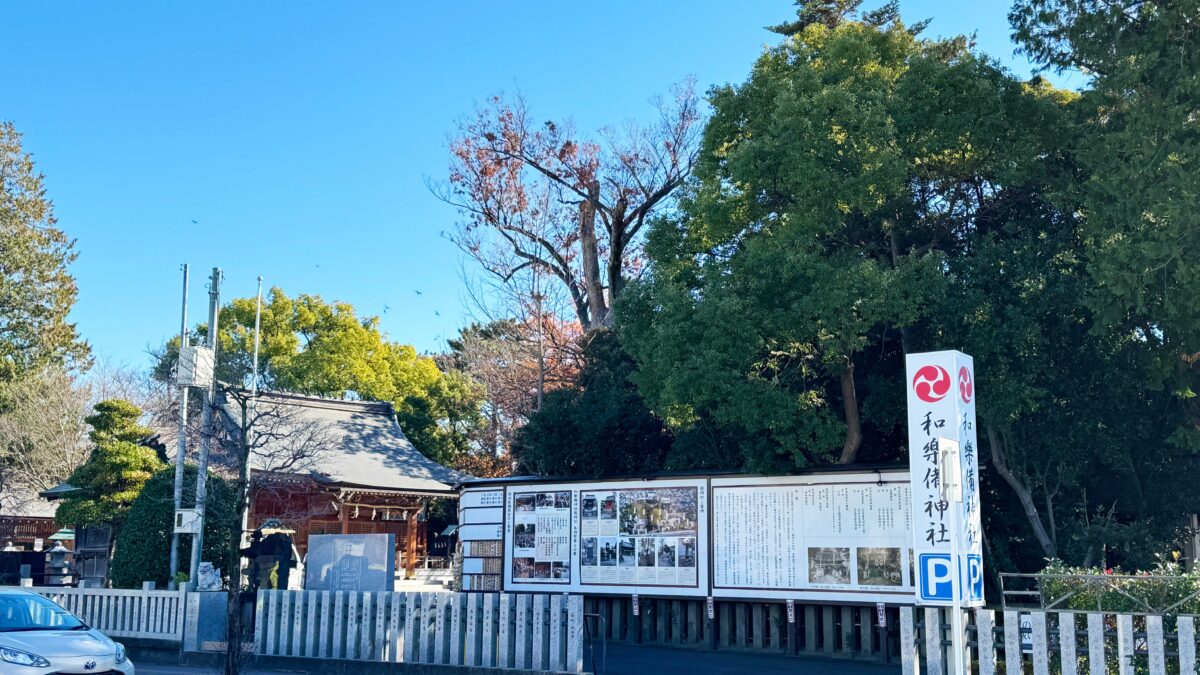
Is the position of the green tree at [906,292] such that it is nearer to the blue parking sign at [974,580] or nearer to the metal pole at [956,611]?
the blue parking sign at [974,580]

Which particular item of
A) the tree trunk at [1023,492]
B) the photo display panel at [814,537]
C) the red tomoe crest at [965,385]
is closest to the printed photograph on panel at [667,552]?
the photo display panel at [814,537]

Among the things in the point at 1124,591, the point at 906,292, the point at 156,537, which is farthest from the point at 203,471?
the point at 1124,591

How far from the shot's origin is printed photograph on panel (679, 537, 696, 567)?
51.2ft

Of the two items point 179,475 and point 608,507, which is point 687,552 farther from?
point 179,475

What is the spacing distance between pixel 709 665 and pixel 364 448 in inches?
729

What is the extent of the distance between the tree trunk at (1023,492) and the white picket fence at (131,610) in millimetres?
12827

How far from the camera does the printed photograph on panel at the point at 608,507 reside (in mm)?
16453

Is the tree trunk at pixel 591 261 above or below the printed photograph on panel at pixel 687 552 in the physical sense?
above

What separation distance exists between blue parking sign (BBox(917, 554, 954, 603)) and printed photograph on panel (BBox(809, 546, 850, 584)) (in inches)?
166

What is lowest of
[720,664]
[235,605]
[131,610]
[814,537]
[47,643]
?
[720,664]

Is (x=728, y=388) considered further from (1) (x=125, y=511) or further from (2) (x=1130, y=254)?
(1) (x=125, y=511)

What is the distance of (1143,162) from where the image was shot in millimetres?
13062

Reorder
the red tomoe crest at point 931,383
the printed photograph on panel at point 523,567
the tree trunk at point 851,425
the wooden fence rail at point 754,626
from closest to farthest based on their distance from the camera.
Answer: the red tomoe crest at point 931,383
the wooden fence rail at point 754,626
the tree trunk at point 851,425
the printed photograph on panel at point 523,567

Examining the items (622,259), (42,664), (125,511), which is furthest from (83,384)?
(42,664)
